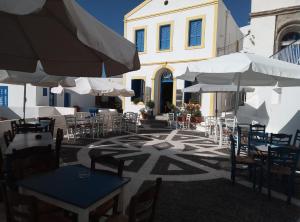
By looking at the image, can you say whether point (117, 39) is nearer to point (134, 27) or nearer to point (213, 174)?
point (213, 174)

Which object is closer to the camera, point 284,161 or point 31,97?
point 284,161

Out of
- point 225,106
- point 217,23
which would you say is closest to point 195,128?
point 225,106

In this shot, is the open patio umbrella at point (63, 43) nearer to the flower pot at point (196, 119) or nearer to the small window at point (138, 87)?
the flower pot at point (196, 119)

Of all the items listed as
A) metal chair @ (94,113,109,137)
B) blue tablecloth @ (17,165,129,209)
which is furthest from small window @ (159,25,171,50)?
blue tablecloth @ (17,165,129,209)

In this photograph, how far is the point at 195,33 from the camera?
52.5 feet

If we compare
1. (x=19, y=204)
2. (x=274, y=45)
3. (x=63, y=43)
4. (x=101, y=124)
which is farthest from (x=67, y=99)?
(x=19, y=204)

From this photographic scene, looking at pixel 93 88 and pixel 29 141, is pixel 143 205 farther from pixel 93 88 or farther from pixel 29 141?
pixel 93 88

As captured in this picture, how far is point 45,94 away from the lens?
19125 millimetres

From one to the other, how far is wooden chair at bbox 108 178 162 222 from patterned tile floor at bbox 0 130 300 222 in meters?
1.54

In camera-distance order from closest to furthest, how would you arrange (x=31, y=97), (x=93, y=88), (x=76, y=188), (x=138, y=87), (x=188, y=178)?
(x=76, y=188) → (x=188, y=178) → (x=93, y=88) → (x=31, y=97) → (x=138, y=87)

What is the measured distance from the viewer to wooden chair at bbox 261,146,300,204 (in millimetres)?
4426

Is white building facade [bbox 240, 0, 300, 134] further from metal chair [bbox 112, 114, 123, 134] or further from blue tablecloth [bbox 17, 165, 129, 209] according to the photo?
blue tablecloth [bbox 17, 165, 129, 209]

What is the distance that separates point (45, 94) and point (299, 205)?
61.0 ft

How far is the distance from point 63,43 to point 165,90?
50.8 ft
